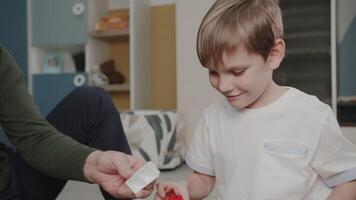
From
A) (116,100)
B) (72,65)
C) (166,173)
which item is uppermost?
(72,65)

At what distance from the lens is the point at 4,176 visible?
71 centimetres

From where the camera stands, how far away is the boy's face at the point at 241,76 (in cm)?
62

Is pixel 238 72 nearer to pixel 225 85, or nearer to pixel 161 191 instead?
pixel 225 85

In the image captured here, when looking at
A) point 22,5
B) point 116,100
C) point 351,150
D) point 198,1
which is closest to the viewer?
point 351,150

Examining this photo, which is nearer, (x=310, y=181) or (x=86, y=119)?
(x=310, y=181)

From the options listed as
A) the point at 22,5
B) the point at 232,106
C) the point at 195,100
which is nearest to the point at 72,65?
the point at 22,5

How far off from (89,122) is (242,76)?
13.7 inches

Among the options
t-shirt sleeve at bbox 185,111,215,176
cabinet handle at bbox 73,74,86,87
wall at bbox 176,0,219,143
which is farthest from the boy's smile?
cabinet handle at bbox 73,74,86,87

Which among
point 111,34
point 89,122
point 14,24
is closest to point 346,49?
point 111,34

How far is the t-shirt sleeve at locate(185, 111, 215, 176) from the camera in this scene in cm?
74

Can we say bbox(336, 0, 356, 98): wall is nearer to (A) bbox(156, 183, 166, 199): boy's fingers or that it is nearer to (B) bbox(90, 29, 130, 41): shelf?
(B) bbox(90, 29, 130, 41): shelf

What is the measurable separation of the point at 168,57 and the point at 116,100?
1.55 feet

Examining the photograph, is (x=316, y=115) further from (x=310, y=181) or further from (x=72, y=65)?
(x=72, y=65)

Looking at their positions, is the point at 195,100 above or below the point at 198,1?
below
